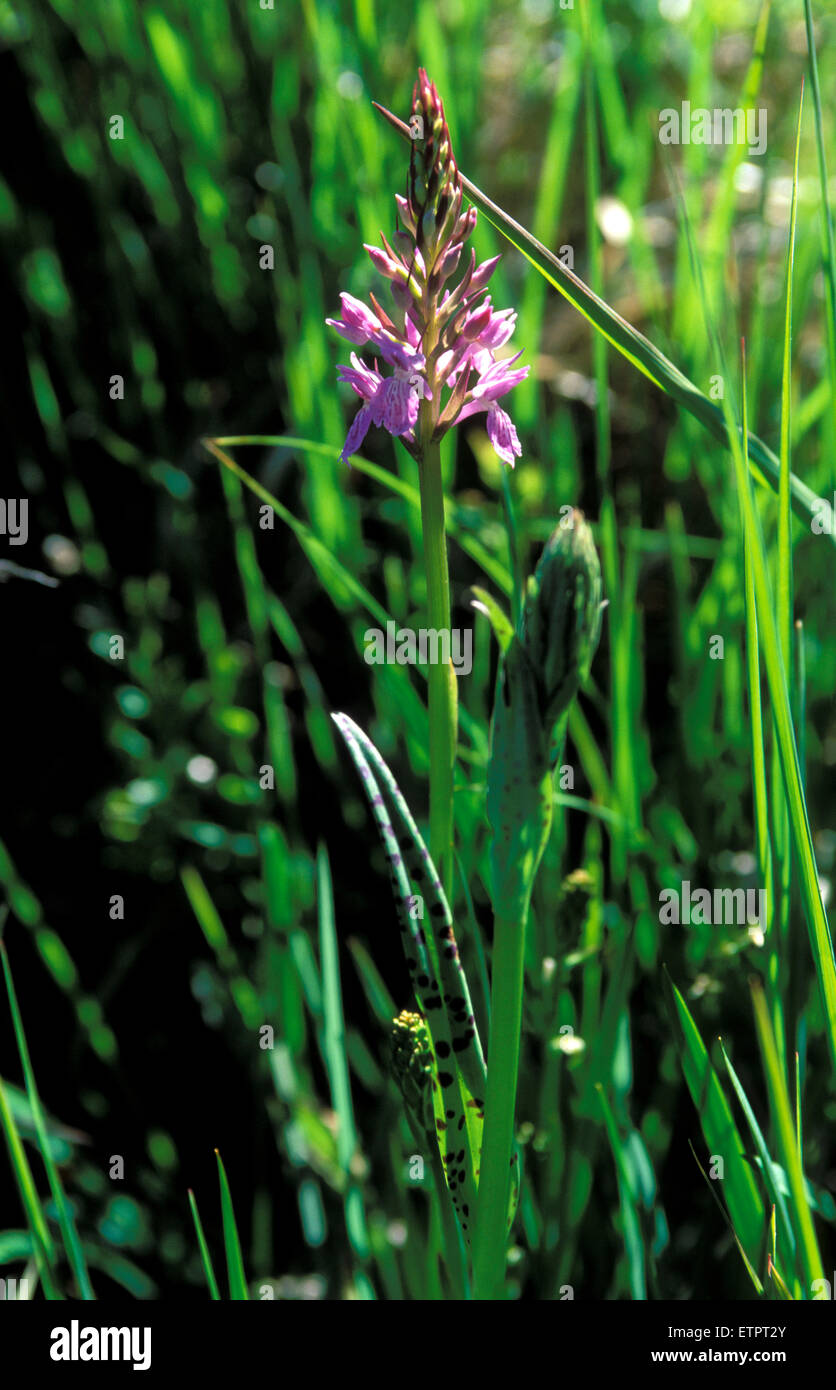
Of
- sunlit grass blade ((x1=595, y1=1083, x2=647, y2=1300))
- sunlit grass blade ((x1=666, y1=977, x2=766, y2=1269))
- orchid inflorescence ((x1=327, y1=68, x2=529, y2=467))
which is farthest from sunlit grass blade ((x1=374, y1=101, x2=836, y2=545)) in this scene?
sunlit grass blade ((x1=595, y1=1083, x2=647, y2=1300))

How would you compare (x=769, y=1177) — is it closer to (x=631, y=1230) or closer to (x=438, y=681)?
(x=631, y=1230)

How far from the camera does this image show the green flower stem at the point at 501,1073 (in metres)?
0.60

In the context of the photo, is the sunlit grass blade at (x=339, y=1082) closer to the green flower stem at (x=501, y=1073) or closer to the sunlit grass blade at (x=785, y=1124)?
the green flower stem at (x=501, y=1073)

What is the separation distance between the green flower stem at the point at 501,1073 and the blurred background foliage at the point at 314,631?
0.82ft

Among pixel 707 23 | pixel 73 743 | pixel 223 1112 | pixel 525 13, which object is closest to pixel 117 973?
pixel 223 1112

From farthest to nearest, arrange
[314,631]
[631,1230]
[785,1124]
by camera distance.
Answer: [314,631] → [631,1230] → [785,1124]

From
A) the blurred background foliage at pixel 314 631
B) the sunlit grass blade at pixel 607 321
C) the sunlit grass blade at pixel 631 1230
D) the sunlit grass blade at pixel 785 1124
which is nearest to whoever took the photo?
the sunlit grass blade at pixel 785 1124

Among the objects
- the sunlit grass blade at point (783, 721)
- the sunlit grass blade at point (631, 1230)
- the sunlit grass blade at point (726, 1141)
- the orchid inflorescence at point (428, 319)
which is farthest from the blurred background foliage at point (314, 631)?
the orchid inflorescence at point (428, 319)

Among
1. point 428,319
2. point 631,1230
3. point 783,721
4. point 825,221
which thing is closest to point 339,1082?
point 631,1230

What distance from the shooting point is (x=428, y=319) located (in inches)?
24.7

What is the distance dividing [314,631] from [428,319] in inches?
48.1

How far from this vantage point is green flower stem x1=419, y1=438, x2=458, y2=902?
24.5 inches

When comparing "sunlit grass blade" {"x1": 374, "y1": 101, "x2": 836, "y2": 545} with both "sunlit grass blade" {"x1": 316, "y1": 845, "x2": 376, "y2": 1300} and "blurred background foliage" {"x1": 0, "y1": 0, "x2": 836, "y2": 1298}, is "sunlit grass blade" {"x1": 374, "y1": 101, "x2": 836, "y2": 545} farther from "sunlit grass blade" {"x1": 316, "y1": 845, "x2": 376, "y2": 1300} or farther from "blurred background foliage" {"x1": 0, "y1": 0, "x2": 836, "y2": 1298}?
"sunlit grass blade" {"x1": 316, "y1": 845, "x2": 376, "y2": 1300}

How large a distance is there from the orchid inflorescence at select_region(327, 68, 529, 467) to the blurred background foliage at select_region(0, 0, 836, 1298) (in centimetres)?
36
